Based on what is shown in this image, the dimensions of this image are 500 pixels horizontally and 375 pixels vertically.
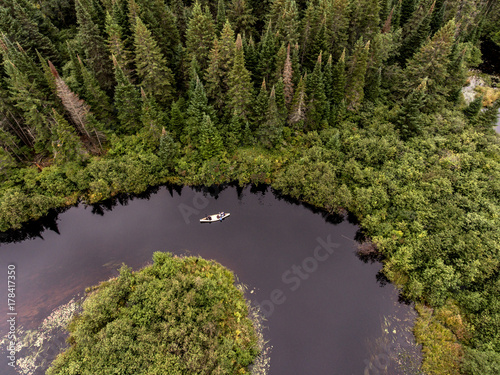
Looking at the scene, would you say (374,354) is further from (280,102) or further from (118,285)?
(280,102)

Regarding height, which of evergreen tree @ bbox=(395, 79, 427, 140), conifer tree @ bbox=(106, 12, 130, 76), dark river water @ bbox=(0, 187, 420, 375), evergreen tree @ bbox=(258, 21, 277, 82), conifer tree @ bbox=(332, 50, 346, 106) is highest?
conifer tree @ bbox=(106, 12, 130, 76)

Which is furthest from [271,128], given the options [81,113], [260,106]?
[81,113]

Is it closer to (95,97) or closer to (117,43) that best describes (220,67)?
(117,43)

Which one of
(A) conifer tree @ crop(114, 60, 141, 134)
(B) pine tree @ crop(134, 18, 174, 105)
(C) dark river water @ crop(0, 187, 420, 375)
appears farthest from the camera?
(A) conifer tree @ crop(114, 60, 141, 134)

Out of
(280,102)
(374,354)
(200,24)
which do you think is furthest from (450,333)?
(200,24)

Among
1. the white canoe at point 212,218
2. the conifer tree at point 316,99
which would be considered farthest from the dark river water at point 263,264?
the conifer tree at point 316,99

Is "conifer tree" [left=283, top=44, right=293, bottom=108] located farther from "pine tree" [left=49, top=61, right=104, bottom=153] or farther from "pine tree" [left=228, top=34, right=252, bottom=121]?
"pine tree" [left=49, top=61, right=104, bottom=153]

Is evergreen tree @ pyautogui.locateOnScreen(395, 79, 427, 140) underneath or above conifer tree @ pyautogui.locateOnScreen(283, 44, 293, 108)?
underneath

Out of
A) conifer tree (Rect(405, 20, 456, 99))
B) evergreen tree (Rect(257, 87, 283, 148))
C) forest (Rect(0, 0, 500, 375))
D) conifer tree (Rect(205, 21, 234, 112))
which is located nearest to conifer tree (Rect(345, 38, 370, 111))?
forest (Rect(0, 0, 500, 375))
